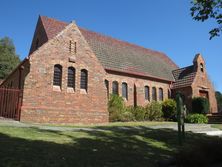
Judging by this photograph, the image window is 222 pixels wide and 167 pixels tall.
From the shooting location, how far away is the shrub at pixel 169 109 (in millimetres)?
27641

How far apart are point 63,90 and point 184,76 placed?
63.2 ft

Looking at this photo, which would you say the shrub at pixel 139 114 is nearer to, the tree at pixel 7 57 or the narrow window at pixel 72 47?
the narrow window at pixel 72 47

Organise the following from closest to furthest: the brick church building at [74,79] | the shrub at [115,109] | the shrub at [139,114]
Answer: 1. the brick church building at [74,79]
2. the shrub at [115,109]
3. the shrub at [139,114]

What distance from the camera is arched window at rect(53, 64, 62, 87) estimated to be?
1945 centimetres

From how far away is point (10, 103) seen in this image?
62.8 feet

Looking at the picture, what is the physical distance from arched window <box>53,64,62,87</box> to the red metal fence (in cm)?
277

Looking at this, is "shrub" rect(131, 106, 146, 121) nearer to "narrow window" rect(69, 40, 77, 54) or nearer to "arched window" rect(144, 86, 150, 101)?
"arched window" rect(144, 86, 150, 101)

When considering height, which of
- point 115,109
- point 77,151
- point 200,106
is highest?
point 200,106

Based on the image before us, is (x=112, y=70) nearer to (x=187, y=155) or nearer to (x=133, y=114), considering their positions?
(x=133, y=114)

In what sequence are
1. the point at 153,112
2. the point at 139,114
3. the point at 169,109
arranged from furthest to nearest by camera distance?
the point at 169,109
the point at 153,112
the point at 139,114

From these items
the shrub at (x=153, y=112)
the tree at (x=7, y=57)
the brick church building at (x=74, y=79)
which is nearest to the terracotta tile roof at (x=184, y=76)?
the brick church building at (x=74, y=79)

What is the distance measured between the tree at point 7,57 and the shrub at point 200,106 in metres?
36.9

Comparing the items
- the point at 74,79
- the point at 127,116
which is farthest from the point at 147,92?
the point at 74,79

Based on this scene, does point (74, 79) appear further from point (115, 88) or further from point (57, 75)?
point (115, 88)
